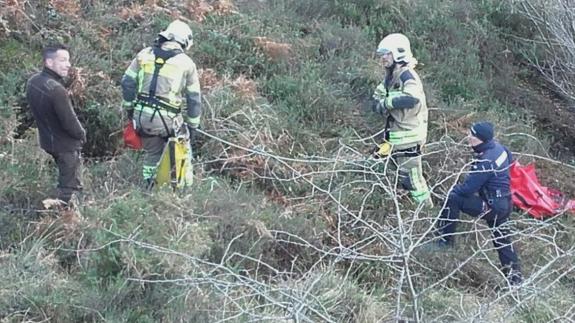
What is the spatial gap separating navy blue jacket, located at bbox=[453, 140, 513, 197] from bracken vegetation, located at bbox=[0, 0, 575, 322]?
1.10 ft

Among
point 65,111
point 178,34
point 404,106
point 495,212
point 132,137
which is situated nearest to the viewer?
point 65,111

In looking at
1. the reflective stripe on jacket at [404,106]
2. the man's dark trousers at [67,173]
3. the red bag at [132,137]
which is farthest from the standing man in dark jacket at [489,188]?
the man's dark trousers at [67,173]

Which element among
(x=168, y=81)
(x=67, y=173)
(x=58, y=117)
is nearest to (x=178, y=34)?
(x=168, y=81)

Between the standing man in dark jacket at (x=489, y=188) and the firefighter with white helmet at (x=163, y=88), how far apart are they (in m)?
2.44

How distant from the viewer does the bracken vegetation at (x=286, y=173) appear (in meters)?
6.40

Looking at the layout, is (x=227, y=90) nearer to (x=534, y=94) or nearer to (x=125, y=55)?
(x=125, y=55)

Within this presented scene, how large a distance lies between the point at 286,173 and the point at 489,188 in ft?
6.88

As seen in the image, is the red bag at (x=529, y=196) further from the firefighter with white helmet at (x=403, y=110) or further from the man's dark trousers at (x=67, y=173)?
the man's dark trousers at (x=67, y=173)

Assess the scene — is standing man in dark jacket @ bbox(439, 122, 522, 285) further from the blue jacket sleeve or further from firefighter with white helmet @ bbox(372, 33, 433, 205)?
firefighter with white helmet @ bbox(372, 33, 433, 205)

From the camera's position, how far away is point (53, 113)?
7.24 m

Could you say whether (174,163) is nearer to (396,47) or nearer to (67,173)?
(67,173)

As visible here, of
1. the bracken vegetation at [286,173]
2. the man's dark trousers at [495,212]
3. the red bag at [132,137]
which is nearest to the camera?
the bracken vegetation at [286,173]

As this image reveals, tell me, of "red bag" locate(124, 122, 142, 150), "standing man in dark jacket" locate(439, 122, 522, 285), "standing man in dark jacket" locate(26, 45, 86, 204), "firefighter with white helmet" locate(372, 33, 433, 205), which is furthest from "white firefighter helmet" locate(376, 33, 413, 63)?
"standing man in dark jacket" locate(26, 45, 86, 204)

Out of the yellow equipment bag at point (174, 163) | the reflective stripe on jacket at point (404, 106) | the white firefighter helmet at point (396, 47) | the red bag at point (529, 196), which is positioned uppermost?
the white firefighter helmet at point (396, 47)
